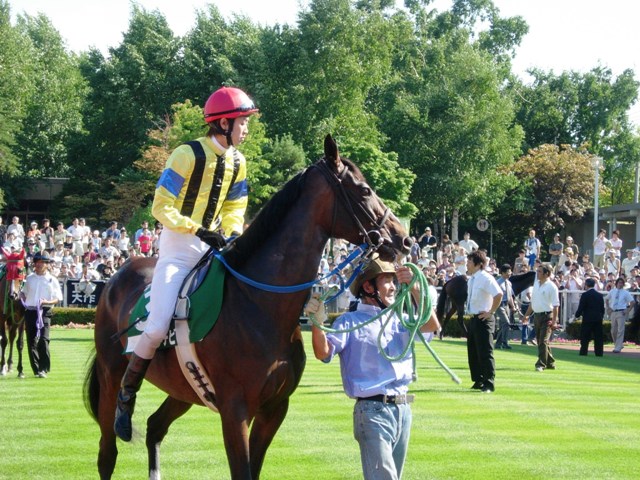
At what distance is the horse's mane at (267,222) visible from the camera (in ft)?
18.1

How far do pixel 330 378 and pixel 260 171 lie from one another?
77.9ft

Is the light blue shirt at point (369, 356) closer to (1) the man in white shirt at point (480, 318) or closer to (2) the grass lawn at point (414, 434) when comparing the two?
(2) the grass lawn at point (414, 434)

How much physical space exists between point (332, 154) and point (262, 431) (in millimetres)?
1785

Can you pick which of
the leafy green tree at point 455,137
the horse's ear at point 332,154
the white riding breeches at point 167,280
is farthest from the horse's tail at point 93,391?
the leafy green tree at point 455,137

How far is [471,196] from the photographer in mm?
46031

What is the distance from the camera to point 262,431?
5715 millimetres

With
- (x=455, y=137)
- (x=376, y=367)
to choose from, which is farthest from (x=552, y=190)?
(x=376, y=367)

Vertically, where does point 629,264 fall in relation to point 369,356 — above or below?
above

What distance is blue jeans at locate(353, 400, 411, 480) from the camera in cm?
511

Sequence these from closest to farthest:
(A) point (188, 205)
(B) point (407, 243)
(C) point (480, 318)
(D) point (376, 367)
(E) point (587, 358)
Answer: (B) point (407, 243), (D) point (376, 367), (A) point (188, 205), (C) point (480, 318), (E) point (587, 358)

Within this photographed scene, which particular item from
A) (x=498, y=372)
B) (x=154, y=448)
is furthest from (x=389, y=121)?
(x=154, y=448)

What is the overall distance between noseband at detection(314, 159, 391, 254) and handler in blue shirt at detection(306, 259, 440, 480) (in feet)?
0.65

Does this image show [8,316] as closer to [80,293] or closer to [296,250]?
[80,293]

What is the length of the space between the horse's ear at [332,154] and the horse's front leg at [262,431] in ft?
4.92
